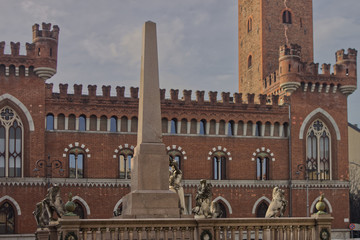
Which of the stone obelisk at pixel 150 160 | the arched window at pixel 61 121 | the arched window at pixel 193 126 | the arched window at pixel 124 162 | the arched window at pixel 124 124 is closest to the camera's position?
the stone obelisk at pixel 150 160

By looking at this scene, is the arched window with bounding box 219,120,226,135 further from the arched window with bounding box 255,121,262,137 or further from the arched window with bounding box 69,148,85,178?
the arched window with bounding box 69,148,85,178

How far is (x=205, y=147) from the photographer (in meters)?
52.2

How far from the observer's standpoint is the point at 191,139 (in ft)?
170

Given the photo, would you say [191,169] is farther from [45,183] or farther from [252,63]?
[252,63]

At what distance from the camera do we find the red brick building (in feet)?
157

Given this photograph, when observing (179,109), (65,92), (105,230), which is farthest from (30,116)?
(105,230)

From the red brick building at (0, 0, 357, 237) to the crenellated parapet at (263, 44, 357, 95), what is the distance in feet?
0.29

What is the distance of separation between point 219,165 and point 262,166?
3.62m

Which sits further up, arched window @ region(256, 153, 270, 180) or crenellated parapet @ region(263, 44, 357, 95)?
crenellated parapet @ region(263, 44, 357, 95)

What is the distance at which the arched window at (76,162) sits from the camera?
49.1 metres

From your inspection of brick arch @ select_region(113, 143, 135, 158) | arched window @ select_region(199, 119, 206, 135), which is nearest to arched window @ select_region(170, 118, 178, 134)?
arched window @ select_region(199, 119, 206, 135)

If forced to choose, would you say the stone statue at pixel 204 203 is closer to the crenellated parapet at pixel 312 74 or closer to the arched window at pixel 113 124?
the arched window at pixel 113 124

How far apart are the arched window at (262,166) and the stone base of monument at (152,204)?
3200 cm

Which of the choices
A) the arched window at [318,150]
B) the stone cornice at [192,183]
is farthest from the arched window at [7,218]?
the arched window at [318,150]
